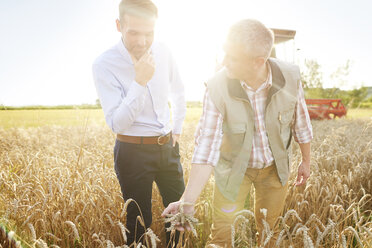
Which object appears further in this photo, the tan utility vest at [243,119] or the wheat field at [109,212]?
the tan utility vest at [243,119]

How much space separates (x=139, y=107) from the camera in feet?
6.06

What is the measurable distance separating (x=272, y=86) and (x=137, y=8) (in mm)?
1068

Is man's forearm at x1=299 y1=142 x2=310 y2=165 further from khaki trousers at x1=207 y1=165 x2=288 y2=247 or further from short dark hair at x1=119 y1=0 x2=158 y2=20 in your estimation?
short dark hair at x1=119 y1=0 x2=158 y2=20

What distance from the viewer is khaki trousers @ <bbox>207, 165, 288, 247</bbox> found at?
1.97 meters

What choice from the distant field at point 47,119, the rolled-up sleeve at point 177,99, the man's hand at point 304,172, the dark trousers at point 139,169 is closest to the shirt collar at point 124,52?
the rolled-up sleeve at point 177,99

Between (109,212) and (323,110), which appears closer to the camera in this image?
(109,212)

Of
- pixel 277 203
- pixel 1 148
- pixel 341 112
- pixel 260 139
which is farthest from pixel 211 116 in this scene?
pixel 341 112

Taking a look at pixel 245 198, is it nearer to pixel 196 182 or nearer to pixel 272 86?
pixel 196 182

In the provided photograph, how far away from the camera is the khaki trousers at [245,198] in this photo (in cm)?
197

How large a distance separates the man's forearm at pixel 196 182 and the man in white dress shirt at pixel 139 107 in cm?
45

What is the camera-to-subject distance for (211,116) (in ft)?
5.74

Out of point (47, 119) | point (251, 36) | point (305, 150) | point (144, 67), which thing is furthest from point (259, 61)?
point (47, 119)

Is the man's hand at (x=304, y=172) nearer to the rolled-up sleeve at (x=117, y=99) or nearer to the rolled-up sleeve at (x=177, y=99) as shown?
the rolled-up sleeve at (x=177, y=99)

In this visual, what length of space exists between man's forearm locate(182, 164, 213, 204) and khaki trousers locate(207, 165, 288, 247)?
0.45 m
